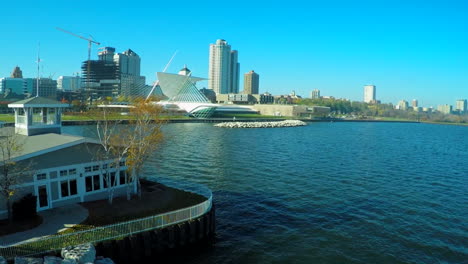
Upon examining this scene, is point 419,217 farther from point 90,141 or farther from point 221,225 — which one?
point 90,141

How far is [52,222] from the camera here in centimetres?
1736

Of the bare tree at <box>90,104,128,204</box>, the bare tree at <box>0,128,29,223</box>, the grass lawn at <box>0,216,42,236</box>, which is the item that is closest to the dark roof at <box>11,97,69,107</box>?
the bare tree at <box>90,104,128,204</box>

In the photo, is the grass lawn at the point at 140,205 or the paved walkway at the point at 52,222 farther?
the grass lawn at the point at 140,205

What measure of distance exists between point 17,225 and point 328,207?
20.8m

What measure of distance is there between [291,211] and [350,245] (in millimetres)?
6136

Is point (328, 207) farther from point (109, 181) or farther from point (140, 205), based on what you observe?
point (109, 181)

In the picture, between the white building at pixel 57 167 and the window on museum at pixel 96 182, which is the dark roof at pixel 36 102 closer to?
the white building at pixel 57 167

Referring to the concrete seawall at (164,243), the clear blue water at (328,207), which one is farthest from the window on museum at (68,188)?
the clear blue water at (328,207)

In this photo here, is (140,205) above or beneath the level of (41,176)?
beneath

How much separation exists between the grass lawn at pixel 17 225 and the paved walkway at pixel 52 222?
0.94 ft

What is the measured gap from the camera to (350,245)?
20141 millimetres

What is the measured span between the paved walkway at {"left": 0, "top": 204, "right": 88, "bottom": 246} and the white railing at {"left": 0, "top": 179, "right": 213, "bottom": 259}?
2.84 ft

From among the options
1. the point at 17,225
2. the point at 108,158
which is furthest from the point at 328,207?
the point at 17,225

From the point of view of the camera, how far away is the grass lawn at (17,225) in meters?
16.1
